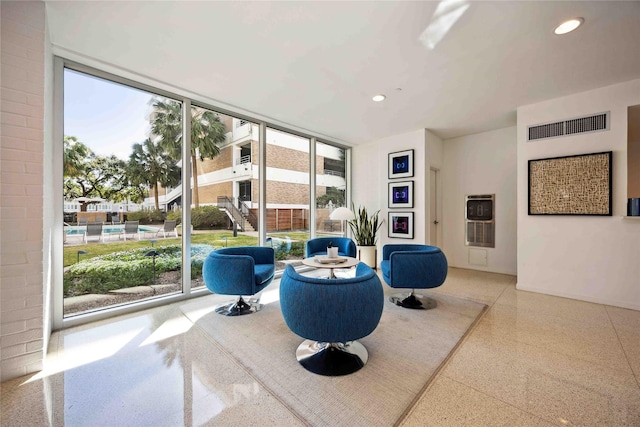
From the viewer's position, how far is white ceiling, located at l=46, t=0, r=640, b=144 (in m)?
2.16

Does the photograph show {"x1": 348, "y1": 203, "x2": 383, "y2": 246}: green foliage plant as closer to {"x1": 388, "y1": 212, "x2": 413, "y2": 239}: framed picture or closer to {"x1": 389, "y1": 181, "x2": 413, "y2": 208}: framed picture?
{"x1": 388, "y1": 212, "x2": 413, "y2": 239}: framed picture

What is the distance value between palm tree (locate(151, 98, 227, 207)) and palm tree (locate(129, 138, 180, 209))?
0.12 metres

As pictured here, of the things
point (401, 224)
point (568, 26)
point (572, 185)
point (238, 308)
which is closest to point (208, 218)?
point (238, 308)

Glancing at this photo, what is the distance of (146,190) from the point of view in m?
3.41

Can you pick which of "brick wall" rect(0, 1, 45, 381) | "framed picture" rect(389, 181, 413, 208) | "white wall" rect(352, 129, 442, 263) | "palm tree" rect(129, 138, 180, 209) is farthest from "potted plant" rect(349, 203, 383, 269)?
"brick wall" rect(0, 1, 45, 381)

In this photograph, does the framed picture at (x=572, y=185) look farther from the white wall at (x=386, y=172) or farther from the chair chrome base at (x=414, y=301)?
the chair chrome base at (x=414, y=301)

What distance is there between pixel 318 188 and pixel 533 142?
3750mm

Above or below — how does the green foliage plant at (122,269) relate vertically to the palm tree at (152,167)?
below

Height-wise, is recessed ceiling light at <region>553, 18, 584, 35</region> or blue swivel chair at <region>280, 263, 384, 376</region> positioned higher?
recessed ceiling light at <region>553, 18, 584, 35</region>

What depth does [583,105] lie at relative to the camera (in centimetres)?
363

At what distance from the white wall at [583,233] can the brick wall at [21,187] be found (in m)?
5.76

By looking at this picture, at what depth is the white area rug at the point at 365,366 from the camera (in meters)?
1.68

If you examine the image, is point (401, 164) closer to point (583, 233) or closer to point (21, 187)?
point (583, 233)

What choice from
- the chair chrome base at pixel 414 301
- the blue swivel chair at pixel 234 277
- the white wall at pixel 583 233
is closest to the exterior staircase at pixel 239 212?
the blue swivel chair at pixel 234 277
